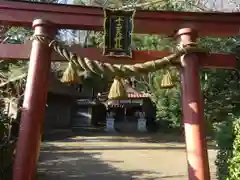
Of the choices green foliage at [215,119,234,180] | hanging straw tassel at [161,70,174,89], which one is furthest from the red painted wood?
green foliage at [215,119,234,180]

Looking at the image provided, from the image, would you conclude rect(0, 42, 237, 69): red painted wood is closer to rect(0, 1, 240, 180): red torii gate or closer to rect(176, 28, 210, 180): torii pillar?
rect(0, 1, 240, 180): red torii gate

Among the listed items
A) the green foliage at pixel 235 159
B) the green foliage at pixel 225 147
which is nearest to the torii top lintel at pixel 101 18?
the green foliage at pixel 225 147

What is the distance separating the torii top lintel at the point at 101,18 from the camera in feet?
16.6

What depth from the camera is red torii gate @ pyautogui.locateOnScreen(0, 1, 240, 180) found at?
4695mm

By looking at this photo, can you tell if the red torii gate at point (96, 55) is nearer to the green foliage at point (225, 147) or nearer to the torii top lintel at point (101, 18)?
the torii top lintel at point (101, 18)

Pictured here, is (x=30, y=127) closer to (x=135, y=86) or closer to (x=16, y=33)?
(x=16, y=33)

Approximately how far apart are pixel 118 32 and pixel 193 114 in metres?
1.84

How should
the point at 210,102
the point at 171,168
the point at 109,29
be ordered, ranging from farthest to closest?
the point at 210,102, the point at 171,168, the point at 109,29

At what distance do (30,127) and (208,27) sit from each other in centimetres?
343

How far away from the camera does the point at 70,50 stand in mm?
5160

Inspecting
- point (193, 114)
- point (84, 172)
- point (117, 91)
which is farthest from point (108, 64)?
point (84, 172)

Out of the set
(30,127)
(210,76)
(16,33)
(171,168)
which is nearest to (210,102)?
(210,76)

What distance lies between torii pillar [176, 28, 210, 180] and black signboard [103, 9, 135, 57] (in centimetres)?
89

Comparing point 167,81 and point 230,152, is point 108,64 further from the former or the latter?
point 230,152
